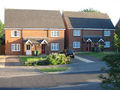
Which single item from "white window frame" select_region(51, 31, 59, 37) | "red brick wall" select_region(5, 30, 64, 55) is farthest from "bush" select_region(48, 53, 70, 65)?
"white window frame" select_region(51, 31, 59, 37)

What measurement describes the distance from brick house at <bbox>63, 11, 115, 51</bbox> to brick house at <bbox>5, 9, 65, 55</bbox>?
277 centimetres

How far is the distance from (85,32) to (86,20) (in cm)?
364

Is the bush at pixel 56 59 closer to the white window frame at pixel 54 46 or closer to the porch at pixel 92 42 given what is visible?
the white window frame at pixel 54 46

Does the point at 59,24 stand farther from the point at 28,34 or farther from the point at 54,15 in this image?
the point at 28,34

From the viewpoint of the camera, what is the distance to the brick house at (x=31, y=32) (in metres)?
34.9

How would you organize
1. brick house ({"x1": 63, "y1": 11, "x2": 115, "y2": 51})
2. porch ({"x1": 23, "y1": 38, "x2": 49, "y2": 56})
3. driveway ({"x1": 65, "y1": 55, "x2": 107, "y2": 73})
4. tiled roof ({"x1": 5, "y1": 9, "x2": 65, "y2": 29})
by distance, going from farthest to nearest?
brick house ({"x1": 63, "y1": 11, "x2": 115, "y2": 51}) → tiled roof ({"x1": 5, "y1": 9, "x2": 65, "y2": 29}) → porch ({"x1": 23, "y1": 38, "x2": 49, "y2": 56}) → driveway ({"x1": 65, "y1": 55, "x2": 107, "y2": 73})

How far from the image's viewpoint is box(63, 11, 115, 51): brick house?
39.6 meters

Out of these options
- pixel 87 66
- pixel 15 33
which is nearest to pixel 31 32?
pixel 15 33

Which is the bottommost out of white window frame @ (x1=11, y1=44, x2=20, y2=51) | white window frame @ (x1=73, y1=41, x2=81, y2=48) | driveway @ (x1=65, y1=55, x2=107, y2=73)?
driveway @ (x1=65, y1=55, x2=107, y2=73)

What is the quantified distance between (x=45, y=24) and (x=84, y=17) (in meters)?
11.0

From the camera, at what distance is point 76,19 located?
41750mm

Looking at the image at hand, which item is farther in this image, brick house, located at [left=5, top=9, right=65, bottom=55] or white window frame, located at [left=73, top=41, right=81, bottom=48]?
white window frame, located at [left=73, top=41, right=81, bottom=48]

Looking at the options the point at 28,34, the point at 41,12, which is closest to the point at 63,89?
the point at 28,34

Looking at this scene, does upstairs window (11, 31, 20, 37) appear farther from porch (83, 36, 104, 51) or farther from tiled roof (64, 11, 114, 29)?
porch (83, 36, 104, 51)
